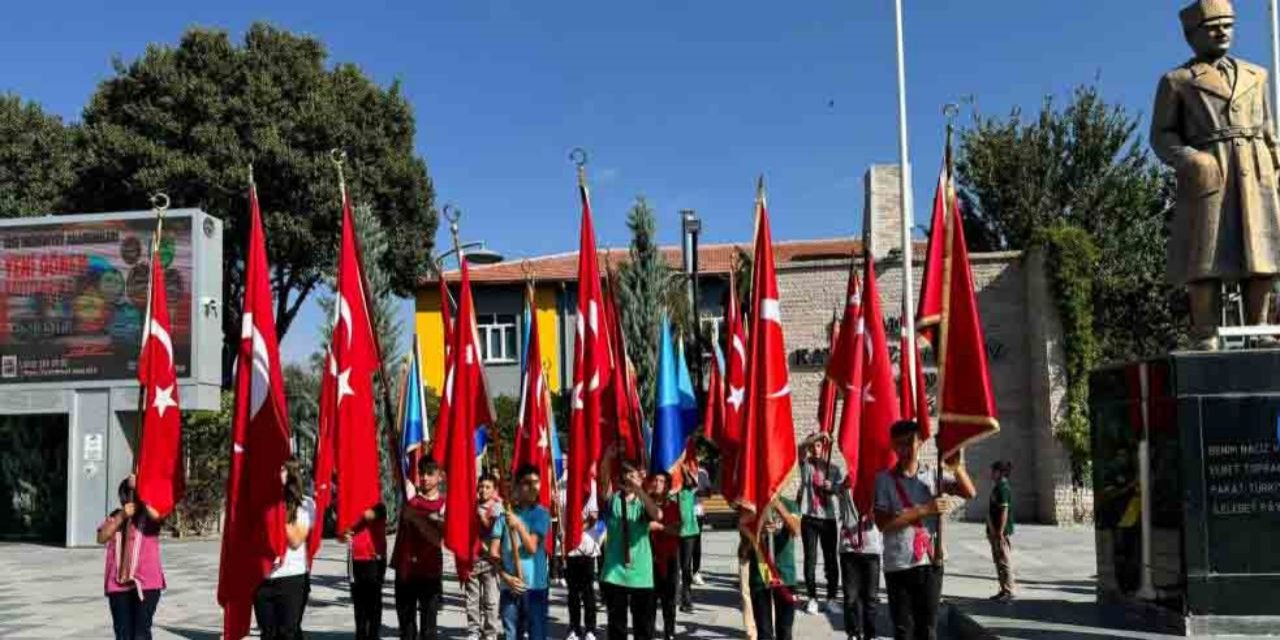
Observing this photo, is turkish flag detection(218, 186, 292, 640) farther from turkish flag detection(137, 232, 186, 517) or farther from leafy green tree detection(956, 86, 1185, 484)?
leafy green tree detection(956, 86, 1185, 484)

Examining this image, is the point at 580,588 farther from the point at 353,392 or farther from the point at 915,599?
the point at 915,599

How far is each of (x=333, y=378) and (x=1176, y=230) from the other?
6.23 metres

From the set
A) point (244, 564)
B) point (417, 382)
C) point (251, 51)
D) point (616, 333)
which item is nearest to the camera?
point (244, 564)

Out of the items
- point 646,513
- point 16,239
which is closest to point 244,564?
point 646,513

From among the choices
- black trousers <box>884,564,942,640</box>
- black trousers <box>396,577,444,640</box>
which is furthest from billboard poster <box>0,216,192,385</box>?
black trousers <box>884,564,942,640</box>

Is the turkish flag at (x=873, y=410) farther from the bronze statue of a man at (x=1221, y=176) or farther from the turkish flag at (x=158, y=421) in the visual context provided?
the turkish flag at (x=158, y=421)

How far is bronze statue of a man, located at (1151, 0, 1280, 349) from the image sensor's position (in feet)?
25.8

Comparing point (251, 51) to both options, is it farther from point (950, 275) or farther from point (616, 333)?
point (950, 275)

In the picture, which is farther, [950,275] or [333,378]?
[333,378]

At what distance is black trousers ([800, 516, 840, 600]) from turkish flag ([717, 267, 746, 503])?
8.14 feet

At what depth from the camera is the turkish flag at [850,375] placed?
10.3 meters

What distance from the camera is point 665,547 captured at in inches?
399

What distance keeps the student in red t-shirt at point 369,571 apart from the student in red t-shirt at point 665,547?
2.16 metres

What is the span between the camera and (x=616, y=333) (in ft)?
37.1
